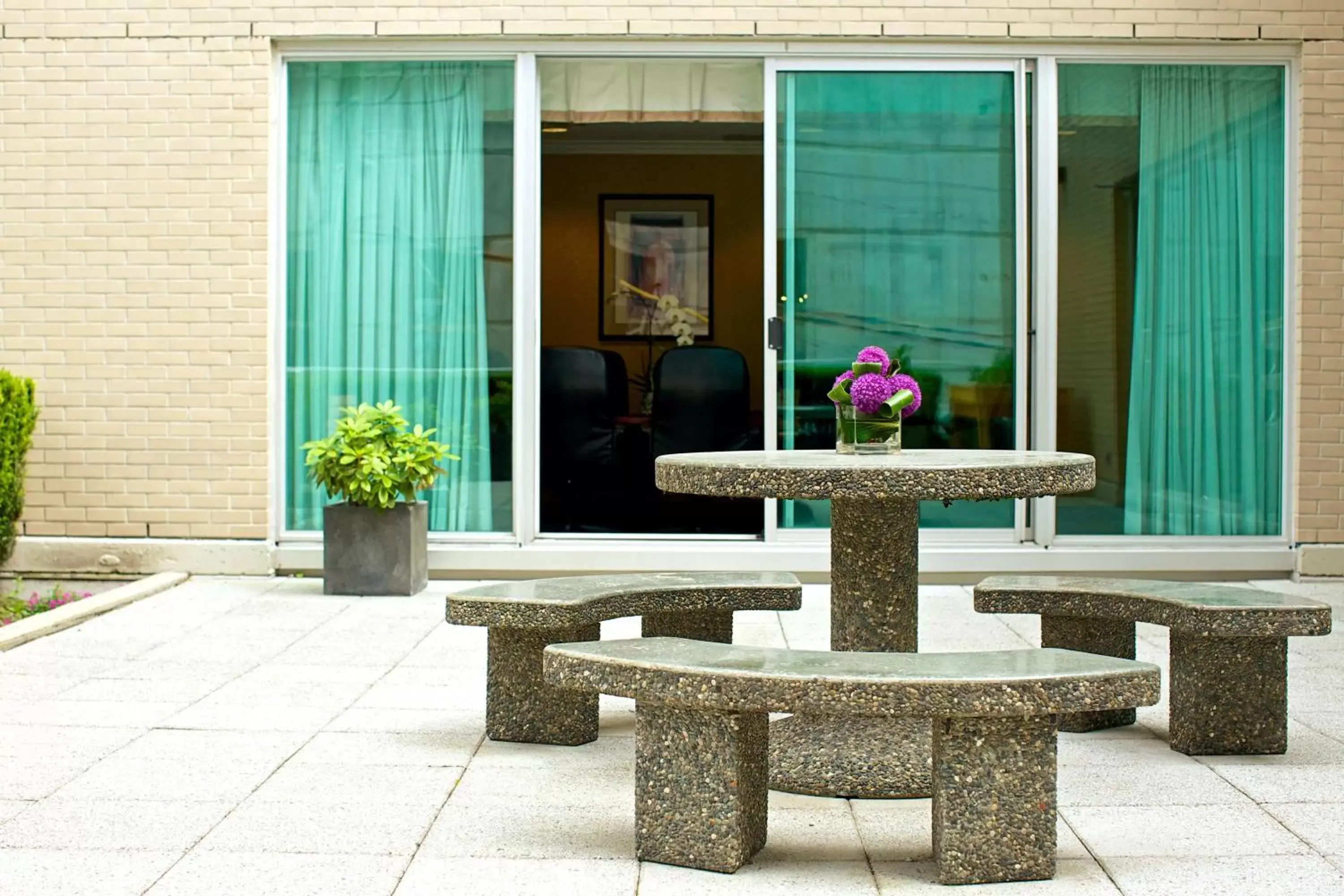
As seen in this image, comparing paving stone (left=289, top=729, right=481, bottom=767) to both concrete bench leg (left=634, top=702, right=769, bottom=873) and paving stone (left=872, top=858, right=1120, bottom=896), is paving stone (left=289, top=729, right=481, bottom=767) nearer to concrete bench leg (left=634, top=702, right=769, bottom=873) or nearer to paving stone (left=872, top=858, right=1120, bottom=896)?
concrete bench leg (left=634, top=702, right=769, bottom=873)

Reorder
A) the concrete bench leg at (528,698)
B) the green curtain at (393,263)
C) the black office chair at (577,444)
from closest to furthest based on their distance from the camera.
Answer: the concrete bench leg at (528,698) → the green curtain at (393,263) → the black office chair at (577,444)

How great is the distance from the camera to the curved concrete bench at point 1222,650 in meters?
3.77

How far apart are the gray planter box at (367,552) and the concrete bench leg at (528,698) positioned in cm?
280

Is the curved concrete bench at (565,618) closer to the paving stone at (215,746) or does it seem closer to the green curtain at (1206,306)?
the paving stone at (215,746)

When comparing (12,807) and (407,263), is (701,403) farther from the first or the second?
(12,807)

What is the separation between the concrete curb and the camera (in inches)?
217

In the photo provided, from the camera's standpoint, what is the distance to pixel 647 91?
7.40 metres

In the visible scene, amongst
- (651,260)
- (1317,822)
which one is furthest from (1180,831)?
(651,260)

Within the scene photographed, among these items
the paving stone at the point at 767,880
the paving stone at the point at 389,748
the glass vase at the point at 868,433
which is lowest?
the paving stone at the point at 767,880

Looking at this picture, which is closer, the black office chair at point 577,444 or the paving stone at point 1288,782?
the paving stone at point 1288,782

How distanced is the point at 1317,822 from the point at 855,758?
1.00m

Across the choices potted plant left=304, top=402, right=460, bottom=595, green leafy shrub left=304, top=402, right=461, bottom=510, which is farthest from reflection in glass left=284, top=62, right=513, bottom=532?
potted plant left=304, top=402, right=460, bottom=595

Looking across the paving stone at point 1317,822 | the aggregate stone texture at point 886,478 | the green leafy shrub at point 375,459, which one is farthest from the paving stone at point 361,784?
the green leafy shrub at point 375,459

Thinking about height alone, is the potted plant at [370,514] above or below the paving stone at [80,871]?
above
